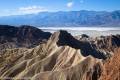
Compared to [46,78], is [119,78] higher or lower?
higher

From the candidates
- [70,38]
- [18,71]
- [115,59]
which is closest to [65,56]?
[18,71]

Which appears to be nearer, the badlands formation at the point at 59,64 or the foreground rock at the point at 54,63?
the badlands formation at the point at 59,64

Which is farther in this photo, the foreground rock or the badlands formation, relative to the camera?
the foreground rock

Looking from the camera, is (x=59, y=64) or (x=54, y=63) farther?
(x=54, y=63)

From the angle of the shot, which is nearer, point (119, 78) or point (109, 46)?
point (119, 78)

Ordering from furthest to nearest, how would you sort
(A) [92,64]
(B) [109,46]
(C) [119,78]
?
(B) [109,46] < (A) [92,64] < (C) [119,78]

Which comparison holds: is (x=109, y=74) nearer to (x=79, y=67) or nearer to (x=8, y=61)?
(x=79, y=67)
